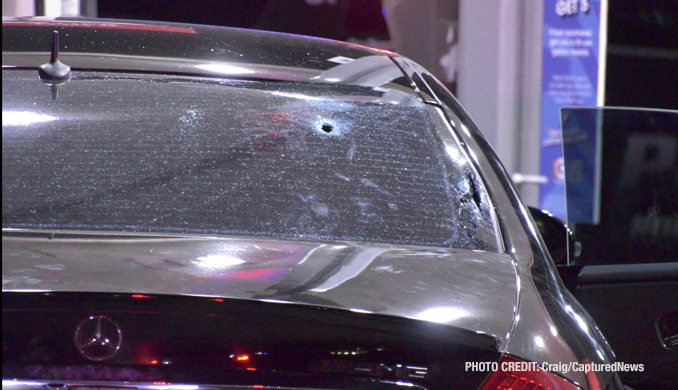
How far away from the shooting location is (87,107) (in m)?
1.91

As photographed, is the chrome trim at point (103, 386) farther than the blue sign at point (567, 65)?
No

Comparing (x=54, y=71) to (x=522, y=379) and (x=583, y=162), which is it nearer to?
(x=522, y=379)

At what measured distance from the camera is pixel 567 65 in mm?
6871

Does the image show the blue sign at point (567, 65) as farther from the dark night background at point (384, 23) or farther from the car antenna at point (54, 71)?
the car antenna at point (54, 71)

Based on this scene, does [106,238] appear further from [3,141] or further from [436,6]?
[436,6]

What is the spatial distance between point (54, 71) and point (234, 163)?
0.45m

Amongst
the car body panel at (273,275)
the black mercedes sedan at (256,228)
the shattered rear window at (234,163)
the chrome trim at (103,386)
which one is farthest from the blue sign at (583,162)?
the chrome trim at (103,386)

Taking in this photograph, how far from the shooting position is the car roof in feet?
6.71

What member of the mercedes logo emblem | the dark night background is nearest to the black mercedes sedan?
the mercedes logo emblem

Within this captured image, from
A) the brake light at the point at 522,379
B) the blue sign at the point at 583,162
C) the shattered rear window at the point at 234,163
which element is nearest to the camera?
the brake light at the point at 522,379

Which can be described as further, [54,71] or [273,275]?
[54,71]

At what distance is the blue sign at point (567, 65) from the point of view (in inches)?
269

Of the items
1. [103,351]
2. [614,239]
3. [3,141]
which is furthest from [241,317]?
[614,239]

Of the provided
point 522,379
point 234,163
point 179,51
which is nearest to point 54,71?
point 179,51
